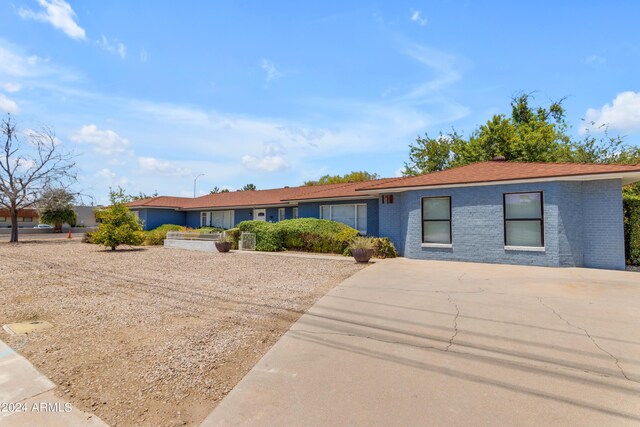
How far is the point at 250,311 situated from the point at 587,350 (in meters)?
5.45

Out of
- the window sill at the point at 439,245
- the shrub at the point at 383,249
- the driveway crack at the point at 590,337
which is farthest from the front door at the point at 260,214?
the driveway crack at the point at 590,337

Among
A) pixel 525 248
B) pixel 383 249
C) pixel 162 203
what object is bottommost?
pixel 383 249

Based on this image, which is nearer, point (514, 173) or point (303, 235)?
point (514, 173)

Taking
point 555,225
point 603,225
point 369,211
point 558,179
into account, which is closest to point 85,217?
point 369,211

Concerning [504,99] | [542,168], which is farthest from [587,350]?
[504,99]

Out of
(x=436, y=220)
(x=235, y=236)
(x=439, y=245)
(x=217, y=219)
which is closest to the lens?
(x=439, y=245)

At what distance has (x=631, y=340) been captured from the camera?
4762mm

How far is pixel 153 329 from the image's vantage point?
564 cm

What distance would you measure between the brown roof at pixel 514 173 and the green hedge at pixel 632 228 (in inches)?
31.3

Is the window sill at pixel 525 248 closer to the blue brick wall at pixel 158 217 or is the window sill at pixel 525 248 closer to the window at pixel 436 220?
the window at pixel 436 220

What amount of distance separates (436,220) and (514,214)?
284 cm

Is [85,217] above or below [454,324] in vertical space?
above

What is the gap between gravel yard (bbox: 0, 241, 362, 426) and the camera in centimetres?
348

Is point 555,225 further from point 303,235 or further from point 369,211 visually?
point 303,235
